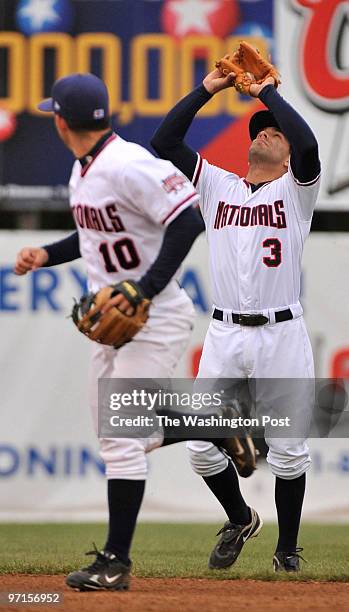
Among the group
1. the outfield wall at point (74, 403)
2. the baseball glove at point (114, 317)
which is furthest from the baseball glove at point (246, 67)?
the outfield wall at point (74, 403)

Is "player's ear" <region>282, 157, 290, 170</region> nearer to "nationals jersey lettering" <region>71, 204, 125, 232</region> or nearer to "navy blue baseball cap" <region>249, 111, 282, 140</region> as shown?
"navy blue baseball cap" <region>249, 111, 282, 140</region>

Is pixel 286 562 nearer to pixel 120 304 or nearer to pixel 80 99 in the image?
pixel 120 304

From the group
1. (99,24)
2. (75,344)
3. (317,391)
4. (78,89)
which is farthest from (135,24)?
(78,89)

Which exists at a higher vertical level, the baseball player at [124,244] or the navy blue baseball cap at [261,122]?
the navy blue baseball cap at [261,122]

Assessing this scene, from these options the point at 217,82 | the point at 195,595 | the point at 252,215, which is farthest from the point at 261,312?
the point at 195,595

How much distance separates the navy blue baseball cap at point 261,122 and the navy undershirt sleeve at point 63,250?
1.16 m

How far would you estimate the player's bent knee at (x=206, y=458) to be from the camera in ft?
16.2

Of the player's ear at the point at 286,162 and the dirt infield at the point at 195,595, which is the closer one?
the dirt infield at the point at 195,595

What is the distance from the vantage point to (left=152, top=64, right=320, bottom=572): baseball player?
4.88 metres

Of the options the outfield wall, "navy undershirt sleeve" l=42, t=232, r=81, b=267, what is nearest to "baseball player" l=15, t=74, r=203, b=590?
"navy undershirt sleeve" l=42, t=232, r=81, b=267

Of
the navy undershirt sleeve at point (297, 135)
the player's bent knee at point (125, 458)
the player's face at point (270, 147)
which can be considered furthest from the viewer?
the player's face at point (270, 147)

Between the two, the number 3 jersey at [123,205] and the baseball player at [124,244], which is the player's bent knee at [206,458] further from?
the number 3 jersey at [123,205]

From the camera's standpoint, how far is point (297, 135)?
4695mm

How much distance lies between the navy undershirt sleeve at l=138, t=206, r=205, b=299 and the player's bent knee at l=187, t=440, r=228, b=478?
46.2 inches
